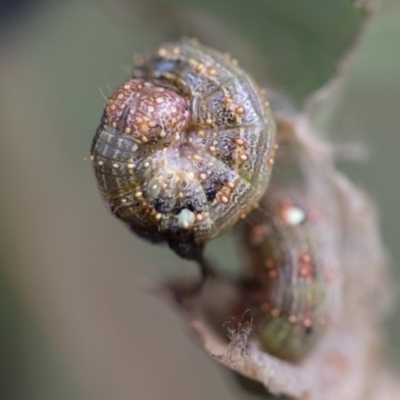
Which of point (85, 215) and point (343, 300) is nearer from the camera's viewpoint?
point (343, 300)

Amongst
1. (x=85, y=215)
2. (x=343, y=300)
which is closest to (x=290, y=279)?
(x=343, y=300)

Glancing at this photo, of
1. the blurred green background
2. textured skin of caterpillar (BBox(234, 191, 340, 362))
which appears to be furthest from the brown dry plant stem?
the blurred green background

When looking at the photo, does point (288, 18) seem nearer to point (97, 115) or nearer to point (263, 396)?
point (97, 115)

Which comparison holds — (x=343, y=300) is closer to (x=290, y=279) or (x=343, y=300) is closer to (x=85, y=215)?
(x=290, y=279)

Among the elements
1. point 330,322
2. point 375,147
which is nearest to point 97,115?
point 330,322

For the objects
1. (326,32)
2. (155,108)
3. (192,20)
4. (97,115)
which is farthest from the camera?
(97,115)

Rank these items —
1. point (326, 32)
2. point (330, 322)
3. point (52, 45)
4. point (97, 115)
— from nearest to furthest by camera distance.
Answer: point (326, 32), point (330, 322), point (97, 115), point (52, 45)

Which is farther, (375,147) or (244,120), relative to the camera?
(375,147)
